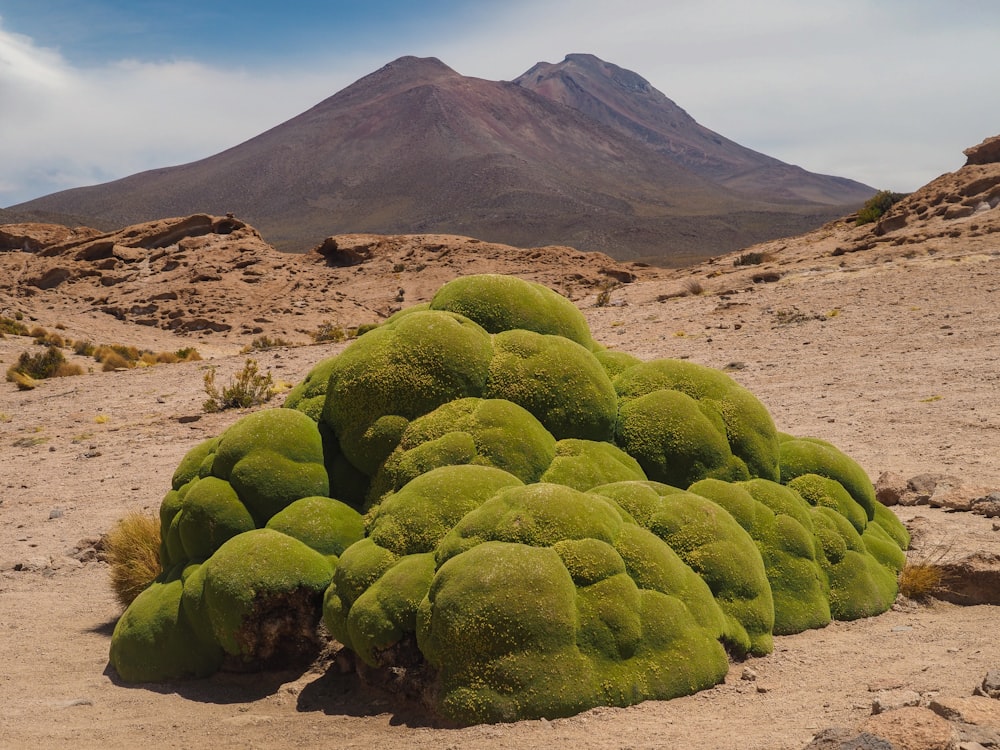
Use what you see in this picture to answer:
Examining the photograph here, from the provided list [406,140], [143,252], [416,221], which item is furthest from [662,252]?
[406,140]

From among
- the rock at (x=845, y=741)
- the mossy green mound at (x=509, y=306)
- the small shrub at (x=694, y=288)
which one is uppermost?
the mossy green mound at (x=509, y=306)

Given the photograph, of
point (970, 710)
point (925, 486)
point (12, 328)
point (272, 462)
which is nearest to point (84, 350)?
point (12, 328)

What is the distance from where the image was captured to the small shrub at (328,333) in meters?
22.3

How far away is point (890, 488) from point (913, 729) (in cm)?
481

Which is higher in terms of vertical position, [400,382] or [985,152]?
[985,152]

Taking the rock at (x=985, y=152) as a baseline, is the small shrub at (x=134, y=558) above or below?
below

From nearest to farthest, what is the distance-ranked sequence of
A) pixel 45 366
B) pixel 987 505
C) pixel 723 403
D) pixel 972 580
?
1. pixel 972 580
2. pixel 723 403
3. pixel 987 505
4. pixel 45 366

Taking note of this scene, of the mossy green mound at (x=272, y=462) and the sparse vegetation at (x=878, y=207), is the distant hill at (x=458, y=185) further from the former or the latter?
the mossy green mound at (x=272, y=462)

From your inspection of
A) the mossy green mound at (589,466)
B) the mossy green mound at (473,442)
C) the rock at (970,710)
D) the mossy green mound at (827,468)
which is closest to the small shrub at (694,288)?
the mossy green mound at (827,468)

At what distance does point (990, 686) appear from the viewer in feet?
12.1

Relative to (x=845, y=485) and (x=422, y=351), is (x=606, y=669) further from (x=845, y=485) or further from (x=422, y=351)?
(x=845, y=485)

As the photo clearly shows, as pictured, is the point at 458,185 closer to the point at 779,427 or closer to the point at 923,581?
the point at 779,427

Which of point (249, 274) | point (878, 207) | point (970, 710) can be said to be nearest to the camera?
point (970, 710)

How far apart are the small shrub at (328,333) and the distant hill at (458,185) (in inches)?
1604
